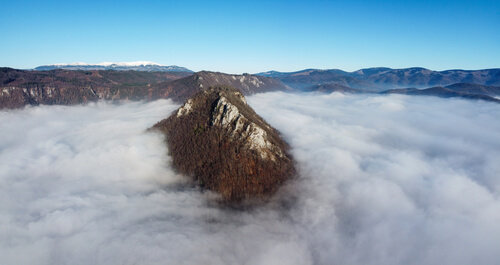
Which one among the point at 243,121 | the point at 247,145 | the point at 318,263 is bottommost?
the point at 318,263

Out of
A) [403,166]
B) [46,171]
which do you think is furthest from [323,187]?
[46,171]

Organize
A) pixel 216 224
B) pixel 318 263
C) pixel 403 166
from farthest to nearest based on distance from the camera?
pixel 403 166
pixel 216 224
pixel 318 263

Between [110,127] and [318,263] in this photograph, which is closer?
[318,263]

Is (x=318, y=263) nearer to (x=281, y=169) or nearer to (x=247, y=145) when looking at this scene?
(x=281, y=169)

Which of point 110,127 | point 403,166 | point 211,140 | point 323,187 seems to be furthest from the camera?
point 110,127

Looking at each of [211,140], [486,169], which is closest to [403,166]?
[486,169]

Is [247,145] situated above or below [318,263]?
above
